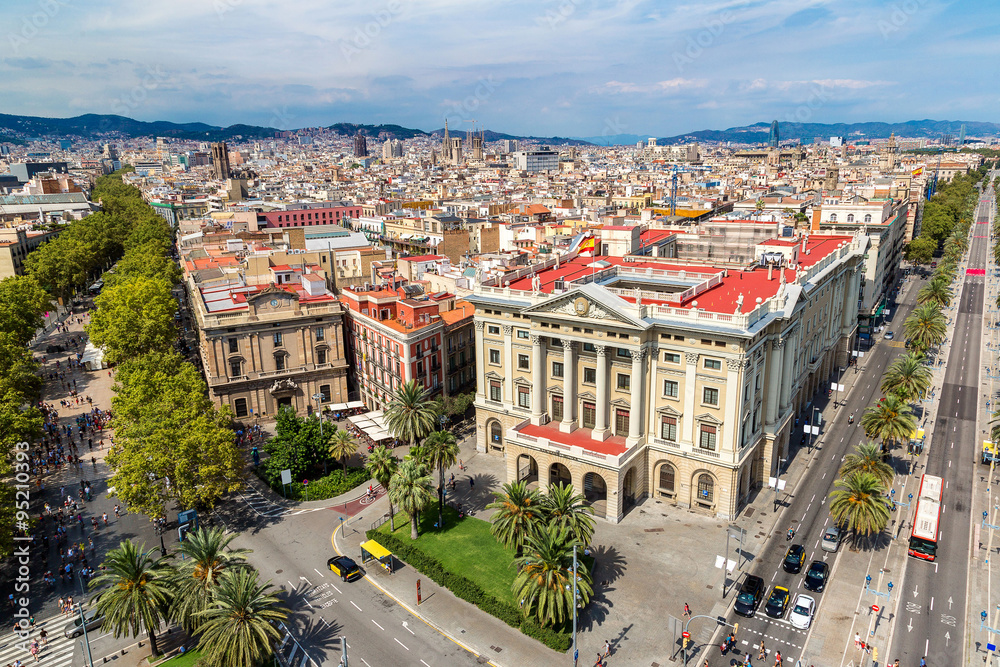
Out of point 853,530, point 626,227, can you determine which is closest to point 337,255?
point 626,227

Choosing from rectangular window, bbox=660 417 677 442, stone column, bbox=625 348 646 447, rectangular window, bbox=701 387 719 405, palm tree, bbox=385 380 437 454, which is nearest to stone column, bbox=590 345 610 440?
Answer: stone column, bbox=625 348 646 447

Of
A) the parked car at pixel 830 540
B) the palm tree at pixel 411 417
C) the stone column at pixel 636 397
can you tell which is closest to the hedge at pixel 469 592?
the palm tree at pixel 411 417

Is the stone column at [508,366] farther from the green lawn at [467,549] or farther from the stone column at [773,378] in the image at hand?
the stone column at [773,378]

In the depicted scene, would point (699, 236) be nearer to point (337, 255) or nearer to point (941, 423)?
point (941, 423)

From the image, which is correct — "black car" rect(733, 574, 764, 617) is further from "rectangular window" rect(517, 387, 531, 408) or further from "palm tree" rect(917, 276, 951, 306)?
"palm tree" rect(917, 276, 951, 306)

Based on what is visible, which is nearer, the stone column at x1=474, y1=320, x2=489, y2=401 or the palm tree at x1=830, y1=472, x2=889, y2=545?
the palm tree at x1=830, y1=472, x2=889, y2=545
